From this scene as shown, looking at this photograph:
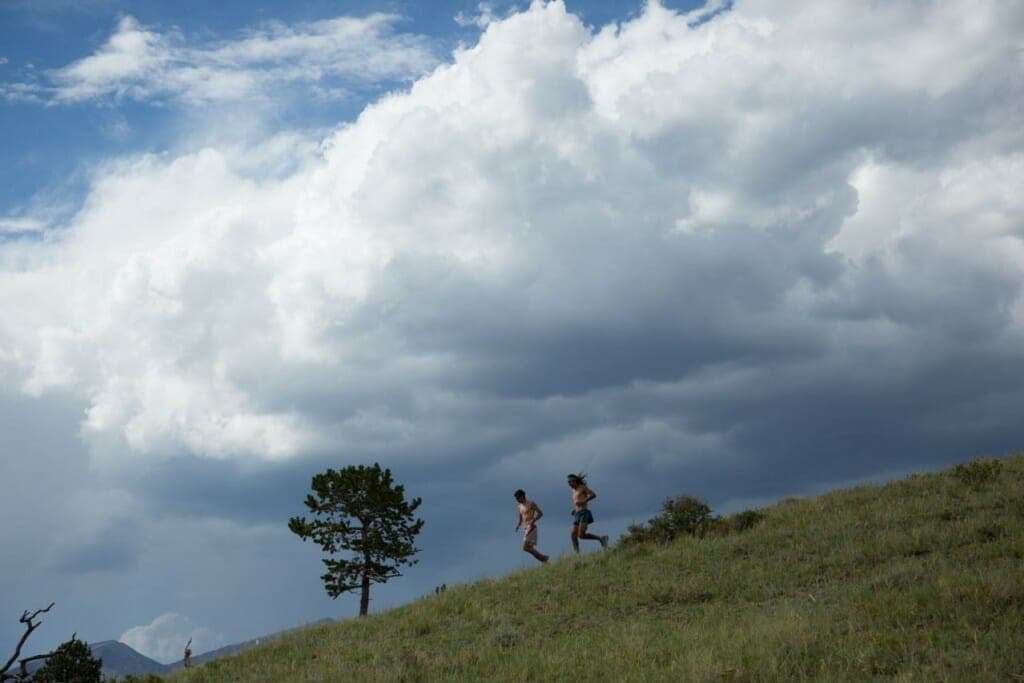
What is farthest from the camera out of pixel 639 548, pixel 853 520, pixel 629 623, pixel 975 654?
pixel 639 548

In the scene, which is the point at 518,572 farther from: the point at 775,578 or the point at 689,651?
the point at 689,651

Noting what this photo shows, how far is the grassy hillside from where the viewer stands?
9898mm

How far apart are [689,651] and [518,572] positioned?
9.73 m

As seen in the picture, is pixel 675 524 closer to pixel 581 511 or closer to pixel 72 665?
pixel 581 511

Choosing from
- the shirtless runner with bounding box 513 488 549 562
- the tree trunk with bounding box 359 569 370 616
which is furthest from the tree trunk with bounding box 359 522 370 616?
the shirtless runner with bounding box 513 488 549 562

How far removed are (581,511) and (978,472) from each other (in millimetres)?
9650

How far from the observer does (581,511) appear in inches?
838

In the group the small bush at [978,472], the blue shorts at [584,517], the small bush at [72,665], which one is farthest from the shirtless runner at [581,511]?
the small bush at [72,665]

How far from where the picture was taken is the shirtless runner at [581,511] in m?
21.2

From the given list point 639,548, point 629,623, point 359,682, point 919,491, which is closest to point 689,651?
point 629,623

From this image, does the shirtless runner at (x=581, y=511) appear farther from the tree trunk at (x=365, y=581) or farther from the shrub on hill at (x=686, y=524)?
the tree trunk at (x=365, y=581)

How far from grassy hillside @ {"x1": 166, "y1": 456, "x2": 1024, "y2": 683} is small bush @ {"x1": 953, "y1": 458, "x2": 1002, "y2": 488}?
0.15 feet

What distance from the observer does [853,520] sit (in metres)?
18.5

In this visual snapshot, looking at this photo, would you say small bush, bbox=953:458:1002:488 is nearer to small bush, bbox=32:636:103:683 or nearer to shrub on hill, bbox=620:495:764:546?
shrub on hill, bbox=620:495:764:546
